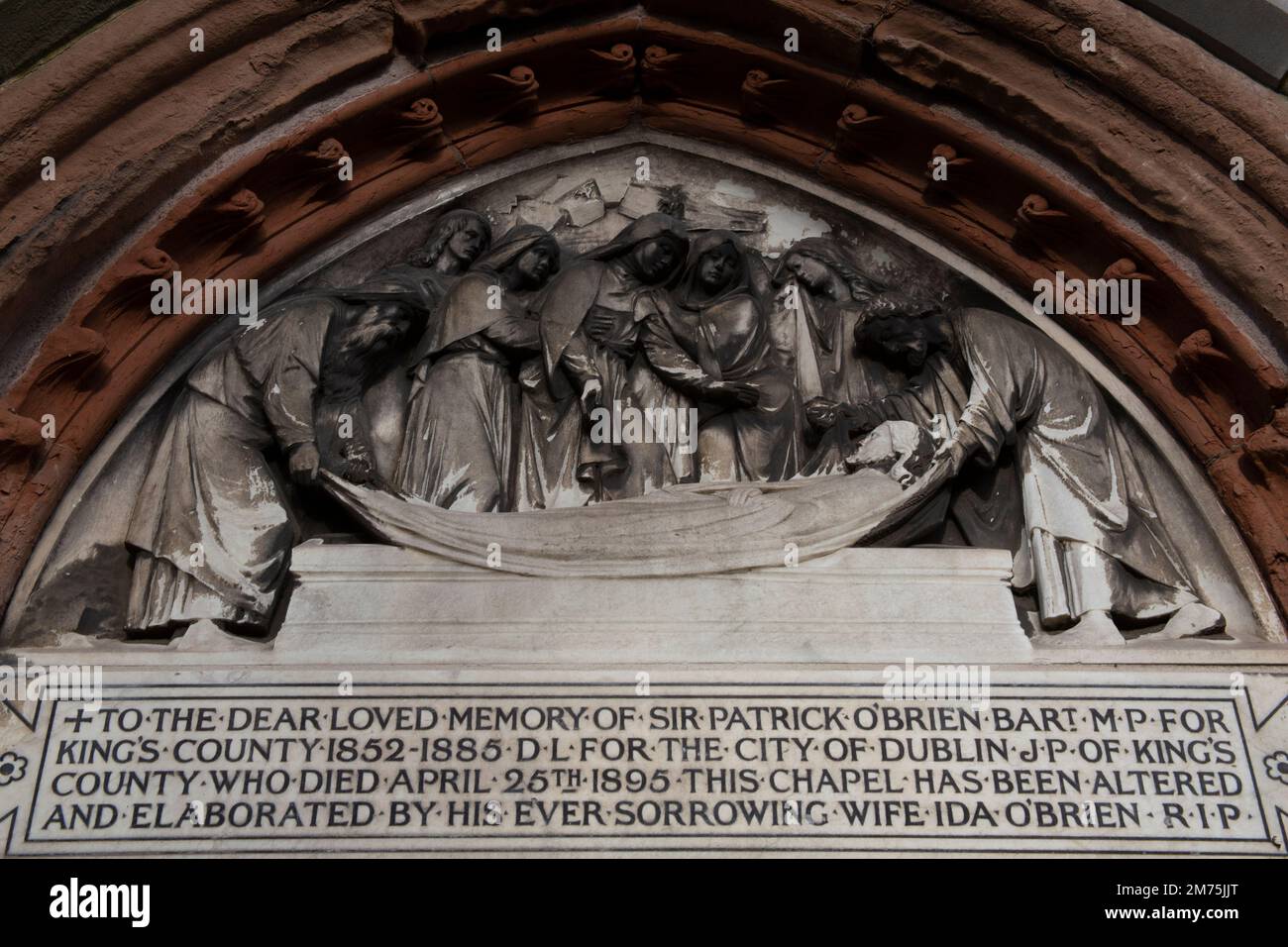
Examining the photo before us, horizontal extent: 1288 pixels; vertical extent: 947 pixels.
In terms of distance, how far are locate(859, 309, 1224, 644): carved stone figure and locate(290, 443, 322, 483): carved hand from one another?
8.10ft

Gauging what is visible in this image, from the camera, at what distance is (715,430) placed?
7.01m

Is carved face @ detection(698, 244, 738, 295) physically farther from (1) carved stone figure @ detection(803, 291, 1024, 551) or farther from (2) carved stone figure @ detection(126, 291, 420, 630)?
(2) carved stone figure @ detection(126, 291, 420, 630)

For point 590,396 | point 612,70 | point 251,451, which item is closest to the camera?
point 251,451

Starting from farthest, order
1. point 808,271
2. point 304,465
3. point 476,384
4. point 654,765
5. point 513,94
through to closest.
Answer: point 513,94, point 808,271, point 476,384, point 304,465, point 654,765

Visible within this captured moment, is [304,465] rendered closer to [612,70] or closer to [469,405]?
[469,405]

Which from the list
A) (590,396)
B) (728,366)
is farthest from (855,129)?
(590,396)

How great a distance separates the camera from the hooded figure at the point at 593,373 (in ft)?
22.3

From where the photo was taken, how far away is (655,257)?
741 centimetres

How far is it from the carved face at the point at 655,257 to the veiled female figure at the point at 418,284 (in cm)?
75

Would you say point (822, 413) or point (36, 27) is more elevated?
point (36, 27)

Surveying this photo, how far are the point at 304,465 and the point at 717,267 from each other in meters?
2.10

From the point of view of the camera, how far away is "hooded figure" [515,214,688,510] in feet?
22.3

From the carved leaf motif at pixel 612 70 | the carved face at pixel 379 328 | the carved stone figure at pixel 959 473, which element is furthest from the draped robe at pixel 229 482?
the carved stone figure at pixel 959 473
